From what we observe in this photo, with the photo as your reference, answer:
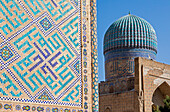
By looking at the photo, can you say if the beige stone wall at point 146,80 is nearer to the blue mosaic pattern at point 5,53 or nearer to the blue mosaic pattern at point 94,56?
the blue mosaic pattern at point 94,56

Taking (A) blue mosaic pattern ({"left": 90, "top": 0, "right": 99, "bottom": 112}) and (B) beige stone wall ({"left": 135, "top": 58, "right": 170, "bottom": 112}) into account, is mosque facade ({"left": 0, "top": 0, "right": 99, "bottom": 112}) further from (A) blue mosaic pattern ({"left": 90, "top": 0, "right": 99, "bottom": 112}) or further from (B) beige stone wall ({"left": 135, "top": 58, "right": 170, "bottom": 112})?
(B) beige stone wall ({"left": 135, "top": 58, "right": 170, "bottom": 112})

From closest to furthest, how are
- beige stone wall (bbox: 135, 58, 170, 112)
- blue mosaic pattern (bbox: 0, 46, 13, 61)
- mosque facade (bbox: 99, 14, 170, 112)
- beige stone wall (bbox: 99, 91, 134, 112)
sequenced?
blue mosaic pattern (bbox: 0, 46, 13, 61) → beige stone wall (bbox: 135, 58, 170, 112) → mosque facade (bbox: 99, 14, 170, 112) → beige stone wall (bbox: 99, 91, 134, 112)

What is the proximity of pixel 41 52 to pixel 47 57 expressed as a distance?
93 mm

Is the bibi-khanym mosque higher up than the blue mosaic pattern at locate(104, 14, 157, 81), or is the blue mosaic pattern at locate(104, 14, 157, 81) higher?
the blue mosaic pattern at locate(104, 14, 157, 81)

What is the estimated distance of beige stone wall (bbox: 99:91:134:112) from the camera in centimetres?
1335

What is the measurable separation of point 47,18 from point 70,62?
603mm

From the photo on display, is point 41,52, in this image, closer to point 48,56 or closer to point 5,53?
point 48,56

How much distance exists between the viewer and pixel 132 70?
16.6m

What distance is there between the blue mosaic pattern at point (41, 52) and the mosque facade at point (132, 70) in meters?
9.69

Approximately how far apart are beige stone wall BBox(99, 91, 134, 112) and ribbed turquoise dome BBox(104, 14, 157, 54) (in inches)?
153

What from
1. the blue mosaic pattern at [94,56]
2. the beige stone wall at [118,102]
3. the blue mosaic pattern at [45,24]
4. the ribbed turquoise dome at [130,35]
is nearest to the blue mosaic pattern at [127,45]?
the ribbed turquoise dome at [130,35]

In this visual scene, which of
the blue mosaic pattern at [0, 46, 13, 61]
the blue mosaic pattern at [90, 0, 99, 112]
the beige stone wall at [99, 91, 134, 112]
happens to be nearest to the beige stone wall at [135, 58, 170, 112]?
the beige stone wall at [99, 91, 134, 112]

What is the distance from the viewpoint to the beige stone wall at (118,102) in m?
13.4

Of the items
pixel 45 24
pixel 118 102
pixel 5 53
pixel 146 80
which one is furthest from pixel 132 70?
pixel 5 53
